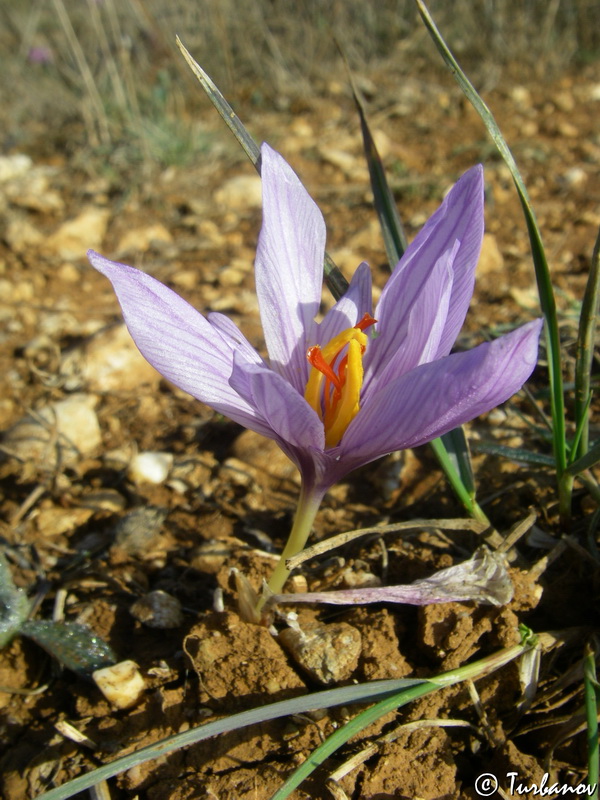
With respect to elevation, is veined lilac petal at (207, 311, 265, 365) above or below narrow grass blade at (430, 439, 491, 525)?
above

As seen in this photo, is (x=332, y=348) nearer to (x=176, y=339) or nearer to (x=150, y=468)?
(x=176, y=339)

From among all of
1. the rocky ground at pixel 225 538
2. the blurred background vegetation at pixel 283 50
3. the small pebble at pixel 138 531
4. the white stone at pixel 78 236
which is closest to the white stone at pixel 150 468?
the rocky ground at pixel 225 538

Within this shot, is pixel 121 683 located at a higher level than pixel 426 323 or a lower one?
lower

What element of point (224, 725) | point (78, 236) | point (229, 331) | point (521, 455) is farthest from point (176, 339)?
point (78, 236)

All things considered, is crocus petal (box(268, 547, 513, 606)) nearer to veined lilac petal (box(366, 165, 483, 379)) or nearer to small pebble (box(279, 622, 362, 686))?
small pebble (box(279, 622, 362, 686))

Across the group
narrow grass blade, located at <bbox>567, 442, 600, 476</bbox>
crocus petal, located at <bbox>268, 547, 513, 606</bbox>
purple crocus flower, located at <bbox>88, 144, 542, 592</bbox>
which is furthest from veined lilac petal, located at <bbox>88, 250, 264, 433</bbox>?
narrow grass blade, located at <bbox>567, 442, 600, 476</bbox>

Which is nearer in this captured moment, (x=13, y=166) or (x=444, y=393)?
(x=444, y=393)
